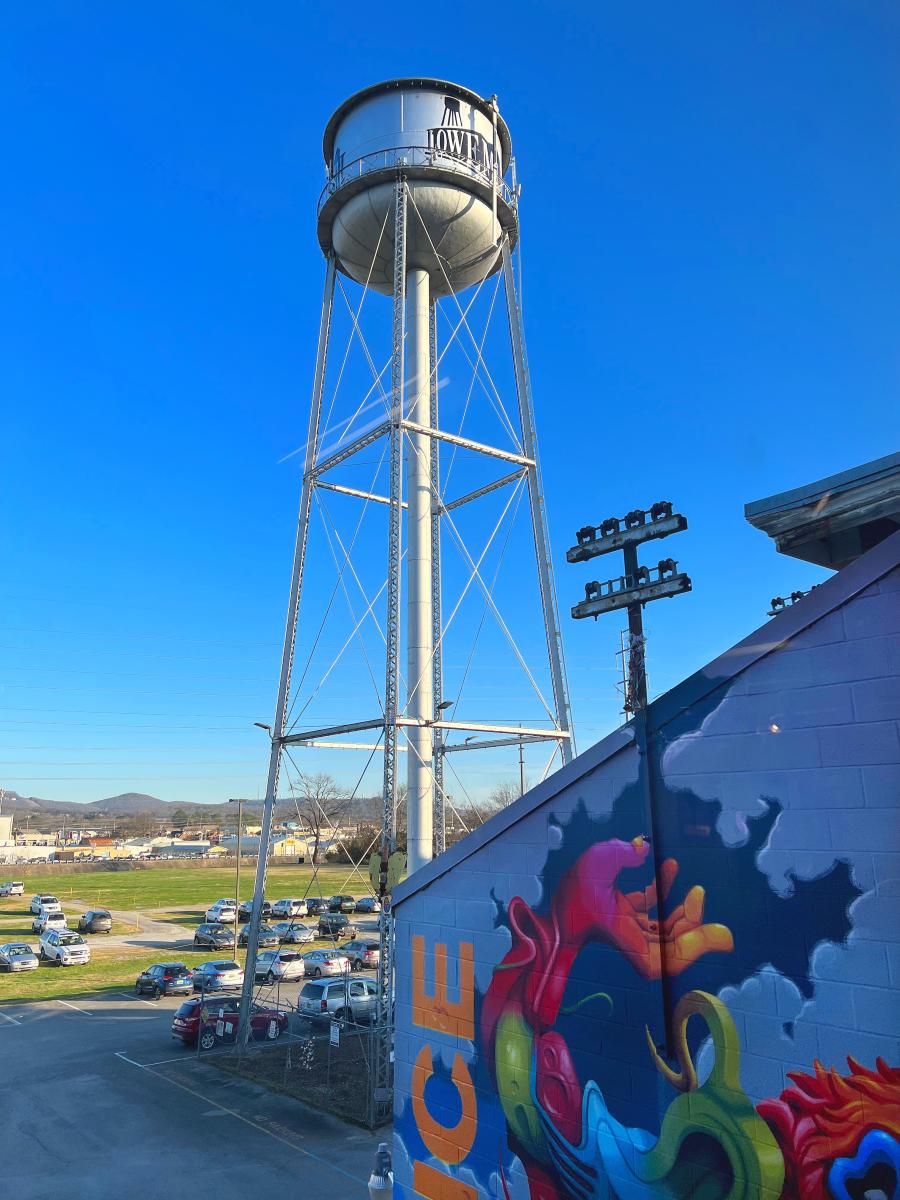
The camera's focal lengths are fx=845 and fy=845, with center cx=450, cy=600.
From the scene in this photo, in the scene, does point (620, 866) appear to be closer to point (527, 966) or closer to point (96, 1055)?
point (527, 966)

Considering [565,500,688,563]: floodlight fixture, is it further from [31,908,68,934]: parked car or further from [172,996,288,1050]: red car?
[31,908,68,934]: parked car

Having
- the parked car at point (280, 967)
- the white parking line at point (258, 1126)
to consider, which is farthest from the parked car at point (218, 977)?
the white parking line at point (258, 1126)

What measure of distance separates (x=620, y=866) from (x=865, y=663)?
8.62 feet

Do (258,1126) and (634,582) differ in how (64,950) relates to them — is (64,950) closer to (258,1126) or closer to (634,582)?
(258,1126)

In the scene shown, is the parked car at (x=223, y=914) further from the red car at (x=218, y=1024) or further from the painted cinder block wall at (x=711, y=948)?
the painted cinder block wall at (x=711, y=948)

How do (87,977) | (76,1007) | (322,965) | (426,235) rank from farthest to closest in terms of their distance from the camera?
(87,977)
(322,965)
(76,1007)
(426,235)

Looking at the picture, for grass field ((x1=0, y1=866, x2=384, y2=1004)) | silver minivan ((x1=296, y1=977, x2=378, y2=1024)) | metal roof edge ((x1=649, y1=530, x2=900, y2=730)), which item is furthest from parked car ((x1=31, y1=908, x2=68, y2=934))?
metal roof edge ((x1=649, y1=530, x2=900, y2=730))

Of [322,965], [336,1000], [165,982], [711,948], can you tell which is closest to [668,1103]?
[711,948]

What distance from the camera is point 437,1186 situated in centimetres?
859

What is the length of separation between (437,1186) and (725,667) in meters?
6.20

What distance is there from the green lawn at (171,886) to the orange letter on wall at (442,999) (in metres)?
44.0

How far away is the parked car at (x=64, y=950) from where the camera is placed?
34312mm

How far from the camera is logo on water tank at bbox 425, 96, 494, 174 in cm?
2042

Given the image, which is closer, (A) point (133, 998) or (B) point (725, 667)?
(B) point (725, 667)
